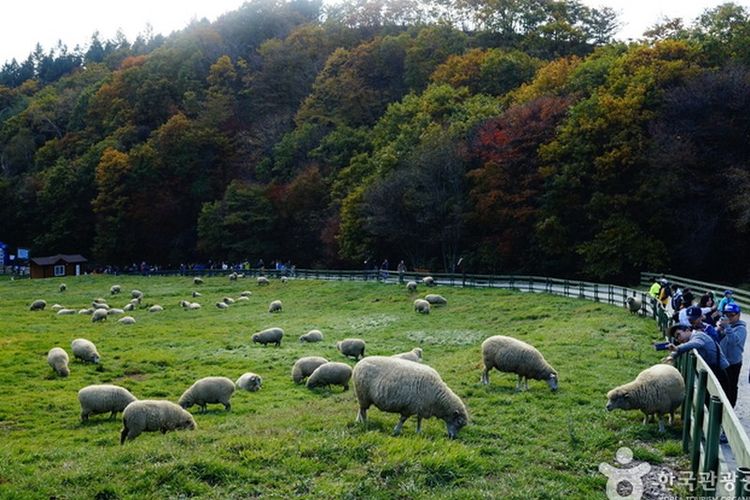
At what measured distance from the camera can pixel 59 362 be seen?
2162cm

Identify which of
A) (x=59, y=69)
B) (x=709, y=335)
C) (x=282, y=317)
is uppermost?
(x=59, y=69)

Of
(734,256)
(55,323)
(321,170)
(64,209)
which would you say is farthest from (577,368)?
(64,209)

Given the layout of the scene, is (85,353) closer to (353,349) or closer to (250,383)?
(250,383)

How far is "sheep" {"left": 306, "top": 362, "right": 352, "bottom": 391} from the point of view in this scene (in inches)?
725

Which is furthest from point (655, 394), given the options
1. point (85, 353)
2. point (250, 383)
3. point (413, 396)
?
point (85, 353)

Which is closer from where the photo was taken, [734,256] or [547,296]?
[547,296]

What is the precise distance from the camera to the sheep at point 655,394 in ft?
38.2

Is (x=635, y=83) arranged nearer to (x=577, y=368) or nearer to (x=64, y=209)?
(x=577, y=368)

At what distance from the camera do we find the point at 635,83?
46562 mm

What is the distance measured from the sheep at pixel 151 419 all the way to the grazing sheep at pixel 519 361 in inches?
284

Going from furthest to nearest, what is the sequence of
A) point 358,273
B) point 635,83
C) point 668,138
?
point 358,273, point 635,83, point 668,138

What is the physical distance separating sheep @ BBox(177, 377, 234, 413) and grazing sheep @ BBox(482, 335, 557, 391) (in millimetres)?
6787

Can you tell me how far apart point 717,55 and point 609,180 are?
1301 cm

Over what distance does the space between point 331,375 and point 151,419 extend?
5.94 m
